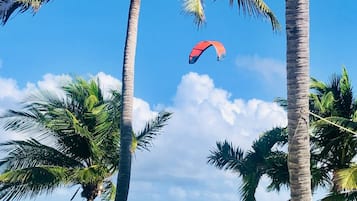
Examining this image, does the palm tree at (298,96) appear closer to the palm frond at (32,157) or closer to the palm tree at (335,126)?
the palm tree at (335,126)

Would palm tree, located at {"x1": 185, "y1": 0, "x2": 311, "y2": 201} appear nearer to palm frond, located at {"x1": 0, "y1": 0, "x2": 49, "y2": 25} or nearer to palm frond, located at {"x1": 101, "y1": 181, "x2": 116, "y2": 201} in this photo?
palm frond, located at {"x1": 0, "y1": 0, "x2": 49, "y2": 25}

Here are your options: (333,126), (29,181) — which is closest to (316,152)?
(333,126)

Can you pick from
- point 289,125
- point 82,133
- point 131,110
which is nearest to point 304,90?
point 289,125

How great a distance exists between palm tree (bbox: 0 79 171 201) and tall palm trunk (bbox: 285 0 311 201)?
947cm

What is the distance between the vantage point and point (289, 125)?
9055mm

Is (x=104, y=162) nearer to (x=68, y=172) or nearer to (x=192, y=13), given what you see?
(x=68, y=172)

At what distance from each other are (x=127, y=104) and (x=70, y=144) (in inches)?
196

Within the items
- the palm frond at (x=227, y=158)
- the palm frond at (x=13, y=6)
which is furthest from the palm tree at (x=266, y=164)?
the palm frond at (x=13, y=6)

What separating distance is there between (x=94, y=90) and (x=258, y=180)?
5.69 meters

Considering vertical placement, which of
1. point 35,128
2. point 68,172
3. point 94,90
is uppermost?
point 94,90

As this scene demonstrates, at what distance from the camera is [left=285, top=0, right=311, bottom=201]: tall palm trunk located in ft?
28.9

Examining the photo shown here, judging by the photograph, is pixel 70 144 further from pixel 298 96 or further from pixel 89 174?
pixel 298 96

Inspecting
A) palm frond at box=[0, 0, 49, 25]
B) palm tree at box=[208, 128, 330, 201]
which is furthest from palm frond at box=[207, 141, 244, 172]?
palm frond at box=[0, 0, 49, 25]

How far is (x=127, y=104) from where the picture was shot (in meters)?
14.5
